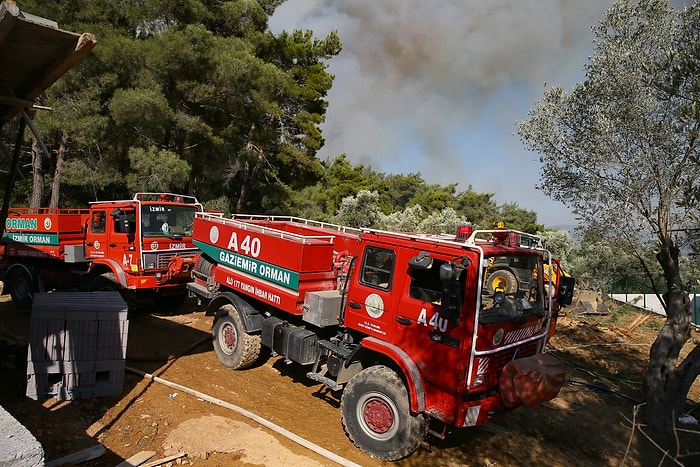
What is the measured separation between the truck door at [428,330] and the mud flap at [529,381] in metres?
0.60

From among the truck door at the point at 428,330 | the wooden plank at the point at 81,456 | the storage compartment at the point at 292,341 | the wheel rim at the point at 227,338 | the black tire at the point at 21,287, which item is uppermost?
the truck door at the point at 428,330

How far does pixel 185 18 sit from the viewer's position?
16.5 metres

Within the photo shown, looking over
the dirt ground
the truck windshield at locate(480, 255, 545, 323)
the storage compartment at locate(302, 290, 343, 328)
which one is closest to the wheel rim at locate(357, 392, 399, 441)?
the dirt ground

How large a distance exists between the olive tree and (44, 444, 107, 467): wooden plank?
7.27 metres

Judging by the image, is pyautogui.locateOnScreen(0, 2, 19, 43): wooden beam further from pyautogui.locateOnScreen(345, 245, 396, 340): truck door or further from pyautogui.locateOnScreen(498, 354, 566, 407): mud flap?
pyautogui.locateOnScreen(498, 354, 566, 407): mud flap

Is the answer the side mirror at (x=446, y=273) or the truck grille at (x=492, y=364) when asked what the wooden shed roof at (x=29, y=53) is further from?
the truck grille at (x=492, y=364)

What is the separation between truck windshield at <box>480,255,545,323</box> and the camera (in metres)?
4.61

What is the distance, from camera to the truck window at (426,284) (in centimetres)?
474

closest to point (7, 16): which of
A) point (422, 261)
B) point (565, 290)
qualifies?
point (422, 261)

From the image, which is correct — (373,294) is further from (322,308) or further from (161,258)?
(161,258)

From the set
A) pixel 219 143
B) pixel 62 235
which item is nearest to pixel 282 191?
pixel 219 143

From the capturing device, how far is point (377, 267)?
5273 mm

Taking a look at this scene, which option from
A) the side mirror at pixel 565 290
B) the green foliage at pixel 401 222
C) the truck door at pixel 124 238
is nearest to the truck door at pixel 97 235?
the truck door at pixel 124 238

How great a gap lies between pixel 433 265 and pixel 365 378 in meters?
1.53
